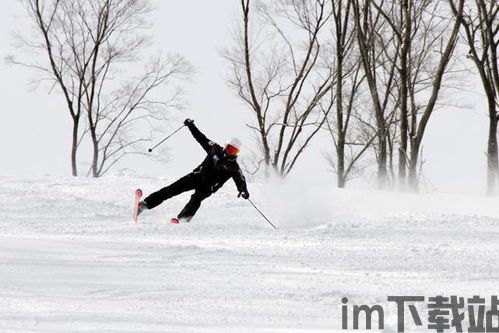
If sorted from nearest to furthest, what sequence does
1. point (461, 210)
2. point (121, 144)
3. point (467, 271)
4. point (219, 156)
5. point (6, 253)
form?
1. point (467, 271)
2. point (6, 253)
3. point (219, 156)
4. point (461, 210)
5. point (121, 144)

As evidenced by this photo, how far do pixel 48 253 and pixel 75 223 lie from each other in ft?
11.7

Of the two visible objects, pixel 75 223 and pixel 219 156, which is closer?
pixel 75 223

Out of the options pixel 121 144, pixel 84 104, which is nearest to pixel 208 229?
pixel 84 104

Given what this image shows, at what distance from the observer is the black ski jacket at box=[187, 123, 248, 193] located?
1011 centimetres

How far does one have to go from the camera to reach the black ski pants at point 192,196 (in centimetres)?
1028

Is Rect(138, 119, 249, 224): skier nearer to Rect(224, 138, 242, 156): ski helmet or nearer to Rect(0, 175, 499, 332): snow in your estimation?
Rect(224, 138, 242, 156): ski helmet

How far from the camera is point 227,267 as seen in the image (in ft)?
18.0

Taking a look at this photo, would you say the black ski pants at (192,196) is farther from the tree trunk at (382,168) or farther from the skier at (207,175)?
the tree trunk at (382,168)

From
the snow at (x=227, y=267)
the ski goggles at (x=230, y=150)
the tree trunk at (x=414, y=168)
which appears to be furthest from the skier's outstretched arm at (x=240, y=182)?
the tree trunk at (x=414, y=168)

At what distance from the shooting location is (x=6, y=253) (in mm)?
5789

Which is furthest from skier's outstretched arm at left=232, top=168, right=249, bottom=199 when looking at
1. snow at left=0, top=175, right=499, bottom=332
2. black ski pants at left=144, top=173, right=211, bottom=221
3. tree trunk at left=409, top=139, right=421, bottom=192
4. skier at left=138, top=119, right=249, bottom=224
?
tree trunk at left=409, top=139, right=421, bottom=192

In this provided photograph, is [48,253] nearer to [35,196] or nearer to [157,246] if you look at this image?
[157,246]

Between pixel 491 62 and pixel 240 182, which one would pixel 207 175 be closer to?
pixel 240 182

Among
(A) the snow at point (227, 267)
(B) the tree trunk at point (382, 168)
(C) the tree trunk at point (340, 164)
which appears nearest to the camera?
(A) the snow at point (227, 267)
